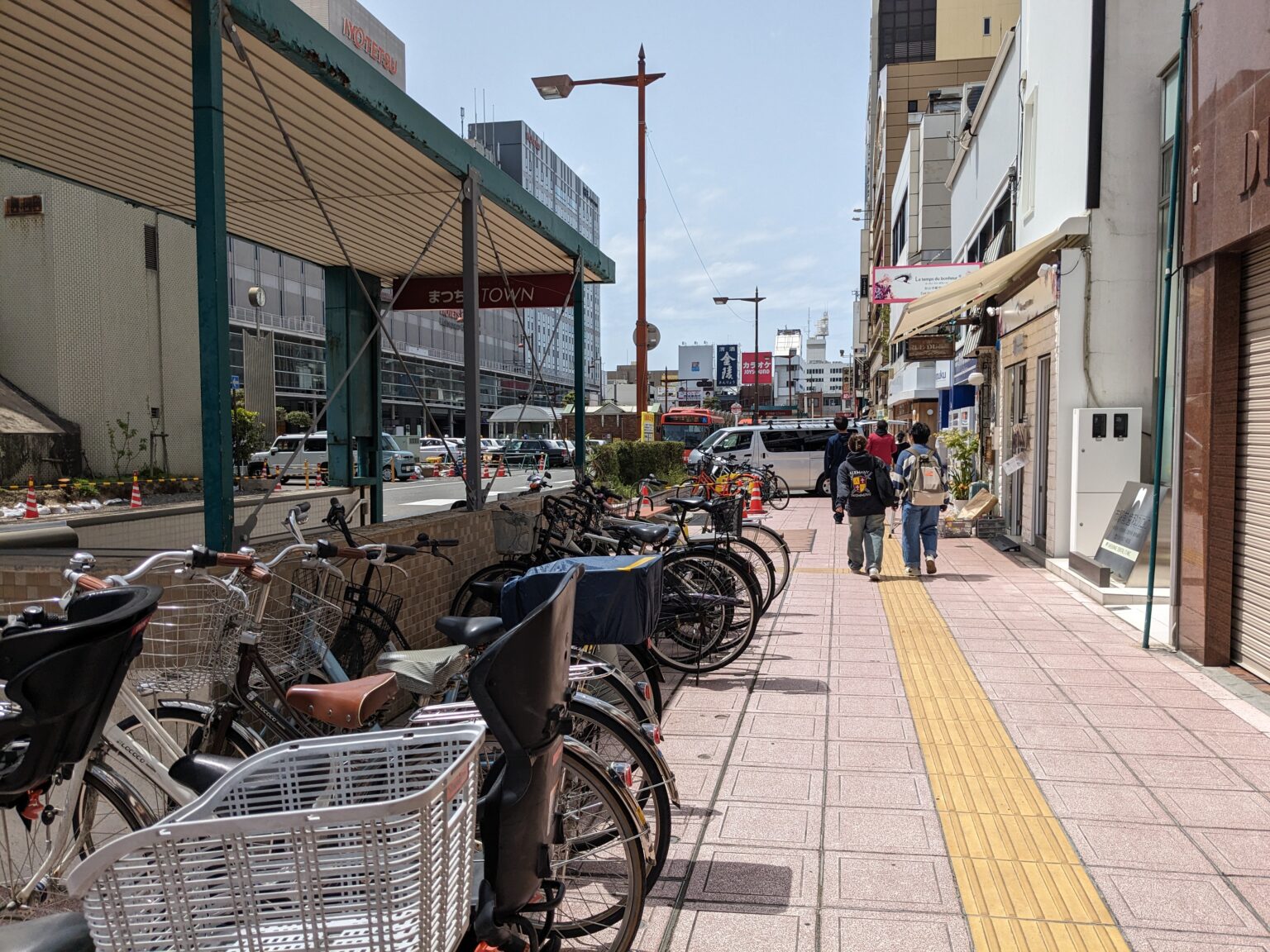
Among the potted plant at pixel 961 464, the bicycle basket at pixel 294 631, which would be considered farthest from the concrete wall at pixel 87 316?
the bicycle basket at pixel 294 631

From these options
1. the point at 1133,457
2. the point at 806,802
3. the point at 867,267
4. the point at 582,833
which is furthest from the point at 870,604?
the point at 867,267

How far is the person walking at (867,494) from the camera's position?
9664 mm

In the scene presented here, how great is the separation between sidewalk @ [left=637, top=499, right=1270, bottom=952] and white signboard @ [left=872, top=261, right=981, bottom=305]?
32.6 feet

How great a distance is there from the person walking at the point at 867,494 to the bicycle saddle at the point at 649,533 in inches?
182

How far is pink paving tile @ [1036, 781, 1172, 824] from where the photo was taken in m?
3.77

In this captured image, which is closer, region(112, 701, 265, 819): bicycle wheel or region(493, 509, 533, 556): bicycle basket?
region(112, 701, 265, 819): bicycle wheel

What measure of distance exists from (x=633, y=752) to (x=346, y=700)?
3.04 feet

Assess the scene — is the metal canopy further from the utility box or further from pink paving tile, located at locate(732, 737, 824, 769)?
the utility box

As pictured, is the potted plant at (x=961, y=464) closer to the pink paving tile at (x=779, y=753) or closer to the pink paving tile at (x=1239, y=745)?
the pink paving tile at (x=1239, y=745)

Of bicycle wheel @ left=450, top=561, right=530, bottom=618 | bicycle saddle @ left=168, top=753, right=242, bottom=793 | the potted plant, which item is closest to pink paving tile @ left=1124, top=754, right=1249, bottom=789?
bicycle wheel @ left=450, top=561, right=530, bottom=618

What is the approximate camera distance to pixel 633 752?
9.58ft

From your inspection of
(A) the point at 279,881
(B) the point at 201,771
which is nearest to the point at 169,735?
(B) the point at 201,771

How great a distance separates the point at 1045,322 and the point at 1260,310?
469 centimetres

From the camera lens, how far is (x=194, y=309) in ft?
78.5
